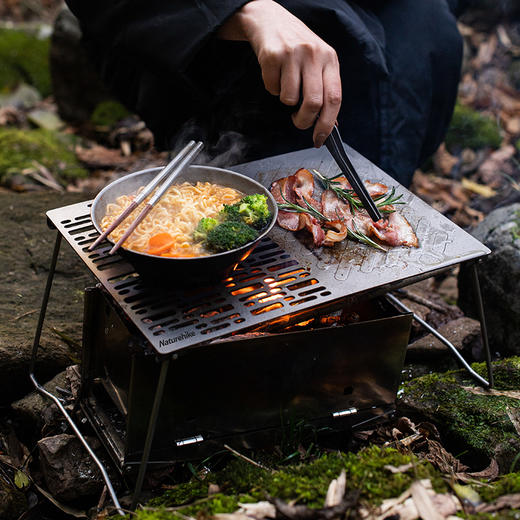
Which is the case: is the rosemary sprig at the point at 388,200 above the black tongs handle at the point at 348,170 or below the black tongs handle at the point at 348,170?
below

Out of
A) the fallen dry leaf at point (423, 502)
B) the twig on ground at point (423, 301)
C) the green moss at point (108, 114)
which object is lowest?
the green moss at point (108, 114)

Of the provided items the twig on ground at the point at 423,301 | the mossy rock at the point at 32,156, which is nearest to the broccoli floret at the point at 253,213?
the twig on ground at the point at 423,301

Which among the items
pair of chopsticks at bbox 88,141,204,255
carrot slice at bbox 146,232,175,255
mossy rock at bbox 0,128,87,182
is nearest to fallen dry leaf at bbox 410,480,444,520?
carrot slice at bbox 146,232,175,255

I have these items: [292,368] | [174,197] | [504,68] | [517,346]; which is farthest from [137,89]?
[504,68]

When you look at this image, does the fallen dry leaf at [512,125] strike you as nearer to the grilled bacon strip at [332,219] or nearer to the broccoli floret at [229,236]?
the grilled bacon strip at [332,219]

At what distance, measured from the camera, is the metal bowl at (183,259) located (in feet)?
7.91

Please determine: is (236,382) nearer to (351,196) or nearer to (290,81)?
(351,196)

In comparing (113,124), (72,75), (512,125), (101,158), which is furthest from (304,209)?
(512,125)

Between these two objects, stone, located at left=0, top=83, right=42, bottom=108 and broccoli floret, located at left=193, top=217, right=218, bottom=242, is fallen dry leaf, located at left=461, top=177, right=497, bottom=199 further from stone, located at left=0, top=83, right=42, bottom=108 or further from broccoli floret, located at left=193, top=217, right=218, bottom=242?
stone, located at left=0, top=83, right=42, bottom=108

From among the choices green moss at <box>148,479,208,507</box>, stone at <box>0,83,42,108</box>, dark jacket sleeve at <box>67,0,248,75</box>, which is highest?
dark jacket sleeve at <box>67,0,248,75</box>

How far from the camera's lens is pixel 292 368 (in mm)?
3080

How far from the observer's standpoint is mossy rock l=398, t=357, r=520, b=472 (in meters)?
3.24

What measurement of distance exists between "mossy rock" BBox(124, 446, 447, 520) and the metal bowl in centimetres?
91

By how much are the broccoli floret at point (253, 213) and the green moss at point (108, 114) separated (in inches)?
218
